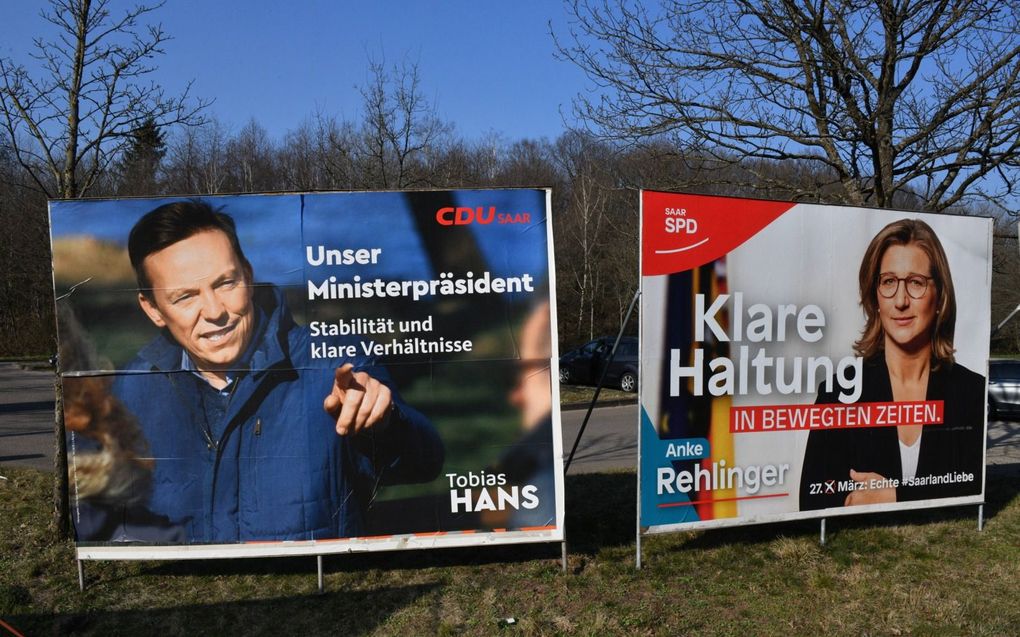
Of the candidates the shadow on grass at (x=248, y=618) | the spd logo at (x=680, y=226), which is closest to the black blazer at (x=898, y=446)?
the spd logo at (x=680, y=226)

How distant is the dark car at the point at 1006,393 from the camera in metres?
17.6

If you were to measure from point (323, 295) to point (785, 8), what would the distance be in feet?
21.8

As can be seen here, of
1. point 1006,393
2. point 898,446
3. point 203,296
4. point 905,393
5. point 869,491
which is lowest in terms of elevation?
point 1006,393

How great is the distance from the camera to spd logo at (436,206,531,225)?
5.83 m

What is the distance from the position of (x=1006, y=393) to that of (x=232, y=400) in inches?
710

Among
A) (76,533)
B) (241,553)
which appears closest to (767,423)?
(241,553)

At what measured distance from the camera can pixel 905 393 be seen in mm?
7047

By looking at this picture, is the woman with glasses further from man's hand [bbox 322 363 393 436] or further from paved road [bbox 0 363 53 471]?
paved road [bbox 0 363 53 471]

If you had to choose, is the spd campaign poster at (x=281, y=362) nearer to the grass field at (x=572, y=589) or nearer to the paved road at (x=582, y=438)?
the grass field at (x=572, y=589)

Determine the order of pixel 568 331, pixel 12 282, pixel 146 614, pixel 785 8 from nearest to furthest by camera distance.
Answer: pixel 146 614, pixel 785 8, pixel 12 282, pixel 568 331

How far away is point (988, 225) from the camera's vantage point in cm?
743

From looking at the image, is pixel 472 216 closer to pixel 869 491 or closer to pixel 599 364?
pixel 869 491

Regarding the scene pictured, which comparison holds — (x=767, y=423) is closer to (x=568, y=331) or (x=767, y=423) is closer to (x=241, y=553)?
(x=241, y=553)

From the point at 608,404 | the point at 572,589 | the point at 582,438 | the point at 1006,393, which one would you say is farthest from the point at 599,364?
the point at 572,589
